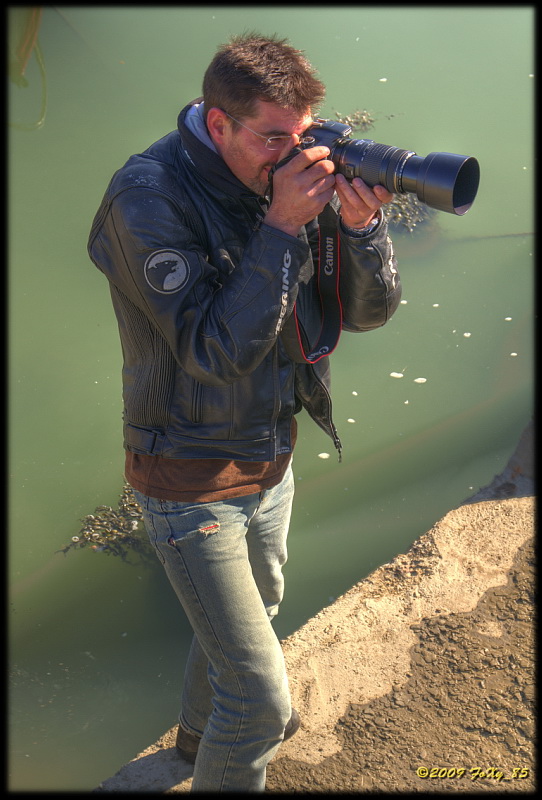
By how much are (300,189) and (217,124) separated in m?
0.22

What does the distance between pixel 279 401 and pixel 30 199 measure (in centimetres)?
231

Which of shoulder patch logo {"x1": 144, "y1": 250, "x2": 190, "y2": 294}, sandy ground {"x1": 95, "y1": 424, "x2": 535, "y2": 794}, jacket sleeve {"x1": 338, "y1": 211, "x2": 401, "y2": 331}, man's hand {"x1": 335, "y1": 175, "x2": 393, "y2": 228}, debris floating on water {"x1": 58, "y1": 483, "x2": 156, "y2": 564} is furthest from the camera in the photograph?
debris floating on water {"x1": 58, "y1": 483, "x2": 156, "y2": 564}

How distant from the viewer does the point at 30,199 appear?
3.46 meters

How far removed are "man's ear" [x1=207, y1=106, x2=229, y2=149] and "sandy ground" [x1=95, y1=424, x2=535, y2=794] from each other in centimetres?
142

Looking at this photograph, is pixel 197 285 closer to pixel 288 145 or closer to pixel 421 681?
pixel 288 145

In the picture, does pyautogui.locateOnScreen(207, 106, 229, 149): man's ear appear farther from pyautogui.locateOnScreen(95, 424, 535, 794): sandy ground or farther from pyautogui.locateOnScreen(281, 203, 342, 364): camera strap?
pyautogui.locateOnScreen(95, 424, 535, 794): sandy ground

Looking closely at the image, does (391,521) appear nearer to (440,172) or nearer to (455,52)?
(440,172)

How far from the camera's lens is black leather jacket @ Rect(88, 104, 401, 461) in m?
1.40

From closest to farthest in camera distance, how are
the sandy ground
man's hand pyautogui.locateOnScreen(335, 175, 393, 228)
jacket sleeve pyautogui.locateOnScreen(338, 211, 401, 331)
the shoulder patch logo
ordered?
the shoulder patch logo < man's hand pyautogui.locateOnScreen(335, 175, 393, 228) < jacket sleeve pyautogui.locateOnScreen(338, 211, 401, 331) < the sandy ground

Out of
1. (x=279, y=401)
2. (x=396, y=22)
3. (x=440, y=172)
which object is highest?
(x=396, y=22)

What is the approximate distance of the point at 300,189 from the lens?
1.42m

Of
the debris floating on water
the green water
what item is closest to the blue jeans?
the green water

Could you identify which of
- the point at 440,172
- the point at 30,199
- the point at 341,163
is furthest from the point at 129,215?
the point at 30,199

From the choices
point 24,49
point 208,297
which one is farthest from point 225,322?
point 24,49
